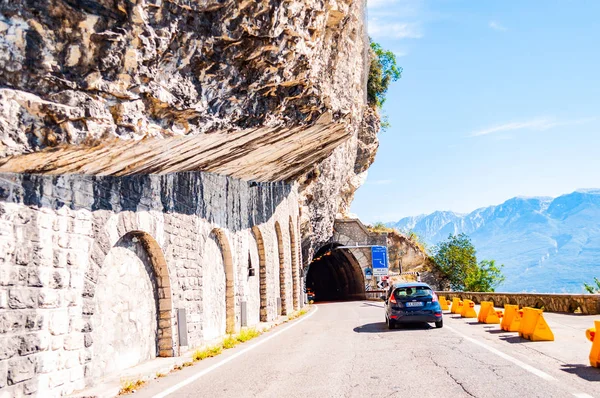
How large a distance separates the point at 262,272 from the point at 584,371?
16820 millimetres

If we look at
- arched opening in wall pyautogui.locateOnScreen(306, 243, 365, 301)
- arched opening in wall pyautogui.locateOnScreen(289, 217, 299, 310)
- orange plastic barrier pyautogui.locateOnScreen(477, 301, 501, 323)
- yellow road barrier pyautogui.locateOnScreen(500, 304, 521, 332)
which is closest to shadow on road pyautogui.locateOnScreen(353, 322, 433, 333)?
orange plastic barrier pyautogui.locateOnScreen(477, 301, 501, 323)

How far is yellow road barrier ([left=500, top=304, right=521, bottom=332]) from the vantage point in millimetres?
15602

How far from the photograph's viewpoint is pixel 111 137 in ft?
28.2

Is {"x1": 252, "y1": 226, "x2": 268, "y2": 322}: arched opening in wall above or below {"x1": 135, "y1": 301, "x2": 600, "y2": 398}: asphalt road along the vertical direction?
Result: above

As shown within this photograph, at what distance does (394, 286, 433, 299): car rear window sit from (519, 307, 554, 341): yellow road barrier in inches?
159

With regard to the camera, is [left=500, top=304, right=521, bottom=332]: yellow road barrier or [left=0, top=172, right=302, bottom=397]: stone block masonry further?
[left=500, top=304, right=521, bottom=332]: yellow road barrier

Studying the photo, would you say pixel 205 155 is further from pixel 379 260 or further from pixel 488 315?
pixel 379 260

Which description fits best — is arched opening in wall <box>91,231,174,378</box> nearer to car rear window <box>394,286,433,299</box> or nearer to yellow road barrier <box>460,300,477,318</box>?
car rear window <box>394,286,433,299</box>

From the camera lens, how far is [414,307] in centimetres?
1750

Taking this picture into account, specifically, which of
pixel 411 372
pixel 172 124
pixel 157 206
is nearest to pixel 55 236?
pixel 172 124

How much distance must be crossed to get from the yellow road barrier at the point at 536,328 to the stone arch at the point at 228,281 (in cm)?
881

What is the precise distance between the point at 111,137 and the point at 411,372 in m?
5.84

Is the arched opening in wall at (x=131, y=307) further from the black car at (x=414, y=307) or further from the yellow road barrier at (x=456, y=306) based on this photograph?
the yellow road barrier at (x=456, y=306)

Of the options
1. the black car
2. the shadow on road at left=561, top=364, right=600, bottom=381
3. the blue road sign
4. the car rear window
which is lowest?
the shadow on road at left=561, top=364, right=600, bottom=381
